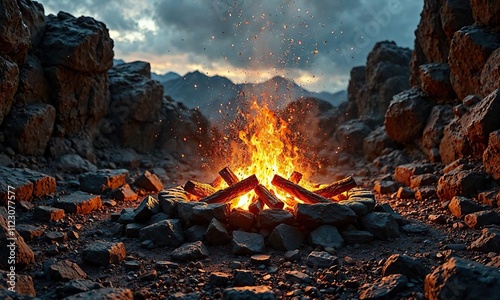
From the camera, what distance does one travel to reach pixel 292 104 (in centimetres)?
2700

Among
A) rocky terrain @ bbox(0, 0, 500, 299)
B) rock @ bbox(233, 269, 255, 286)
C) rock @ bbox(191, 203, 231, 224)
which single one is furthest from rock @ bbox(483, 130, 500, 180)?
rock @ bbox(233, 269, 255, 286)

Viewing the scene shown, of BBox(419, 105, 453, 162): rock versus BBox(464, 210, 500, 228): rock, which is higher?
BBox(419, 105, 453, 162): rock

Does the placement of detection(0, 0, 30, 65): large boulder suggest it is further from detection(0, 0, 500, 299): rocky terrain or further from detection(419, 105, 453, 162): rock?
detection(419, 105, 453, 162): rock

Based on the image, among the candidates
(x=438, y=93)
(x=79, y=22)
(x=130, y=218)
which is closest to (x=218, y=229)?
(x=130, y=218)

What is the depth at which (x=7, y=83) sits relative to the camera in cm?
955

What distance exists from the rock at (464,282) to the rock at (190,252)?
337cm

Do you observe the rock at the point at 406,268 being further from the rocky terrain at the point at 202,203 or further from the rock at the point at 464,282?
the rock at the point at 464,282

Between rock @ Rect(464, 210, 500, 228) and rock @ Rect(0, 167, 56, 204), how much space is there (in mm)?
9500

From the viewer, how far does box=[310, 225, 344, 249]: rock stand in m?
6.12

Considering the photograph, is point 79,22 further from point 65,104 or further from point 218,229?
point 218,229

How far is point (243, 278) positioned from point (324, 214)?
7.80 ft

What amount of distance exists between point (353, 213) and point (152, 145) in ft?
41.3

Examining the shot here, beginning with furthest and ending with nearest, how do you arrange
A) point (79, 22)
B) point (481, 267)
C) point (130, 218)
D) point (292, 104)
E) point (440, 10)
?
1. point (292, 104)
2. point (79, 22)
3. point (440, 10)
4. point (130, 218)
5. point (481, 267)

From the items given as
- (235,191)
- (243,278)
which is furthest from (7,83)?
(243,278)
